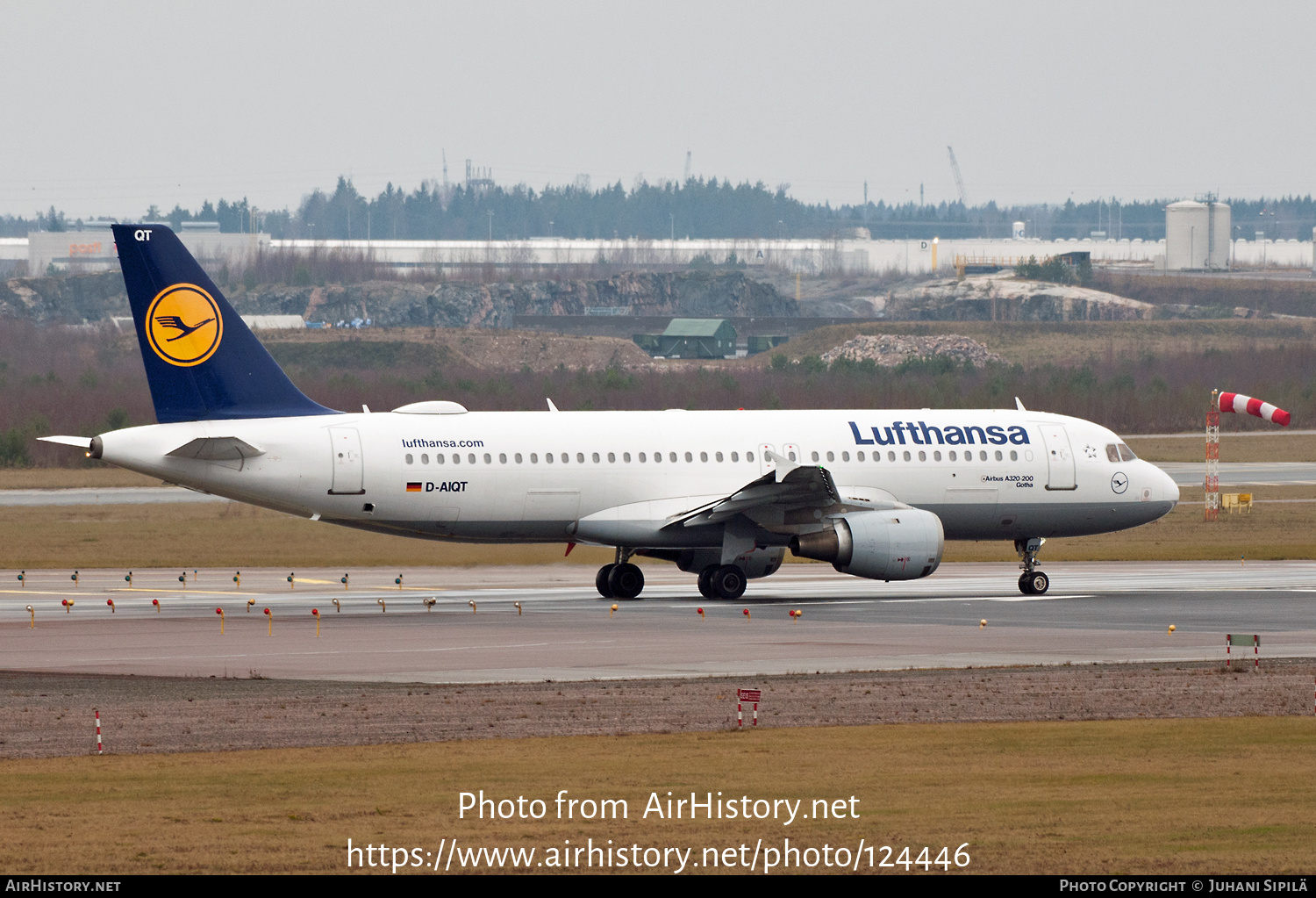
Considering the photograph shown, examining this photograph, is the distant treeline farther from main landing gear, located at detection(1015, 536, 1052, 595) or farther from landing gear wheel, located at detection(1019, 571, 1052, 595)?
landing gear wheel, located at detection(1019, 571, 1052, 595)

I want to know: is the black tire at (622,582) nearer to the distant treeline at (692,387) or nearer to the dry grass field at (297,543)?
the dry grass field at (297,543)

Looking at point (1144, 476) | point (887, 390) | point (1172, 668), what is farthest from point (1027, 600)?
point (887, 390)

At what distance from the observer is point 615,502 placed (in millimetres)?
38656

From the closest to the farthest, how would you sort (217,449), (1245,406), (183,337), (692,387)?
(217,449) < (183,337) < (1245,406) < (692,387)

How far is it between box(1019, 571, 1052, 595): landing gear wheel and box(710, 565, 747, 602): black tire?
653 centimetres

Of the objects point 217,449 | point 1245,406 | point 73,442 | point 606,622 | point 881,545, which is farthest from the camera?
point 1245,406

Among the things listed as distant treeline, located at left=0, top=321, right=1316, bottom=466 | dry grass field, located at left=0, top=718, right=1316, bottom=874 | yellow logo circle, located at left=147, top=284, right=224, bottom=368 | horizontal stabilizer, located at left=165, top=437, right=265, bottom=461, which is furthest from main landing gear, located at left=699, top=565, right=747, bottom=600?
distant treeline, located at left=0, top=321, right=1316, bottom=466

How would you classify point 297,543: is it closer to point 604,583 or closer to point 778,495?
point 604,583

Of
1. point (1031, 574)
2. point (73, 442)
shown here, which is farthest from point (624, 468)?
point (73, 442)

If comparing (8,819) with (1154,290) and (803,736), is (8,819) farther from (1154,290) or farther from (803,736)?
(1154,290)

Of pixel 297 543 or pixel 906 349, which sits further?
pixel 906 349

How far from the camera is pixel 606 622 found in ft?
112

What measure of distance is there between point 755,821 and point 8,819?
6292 mm

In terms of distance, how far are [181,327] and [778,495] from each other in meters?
12.8
